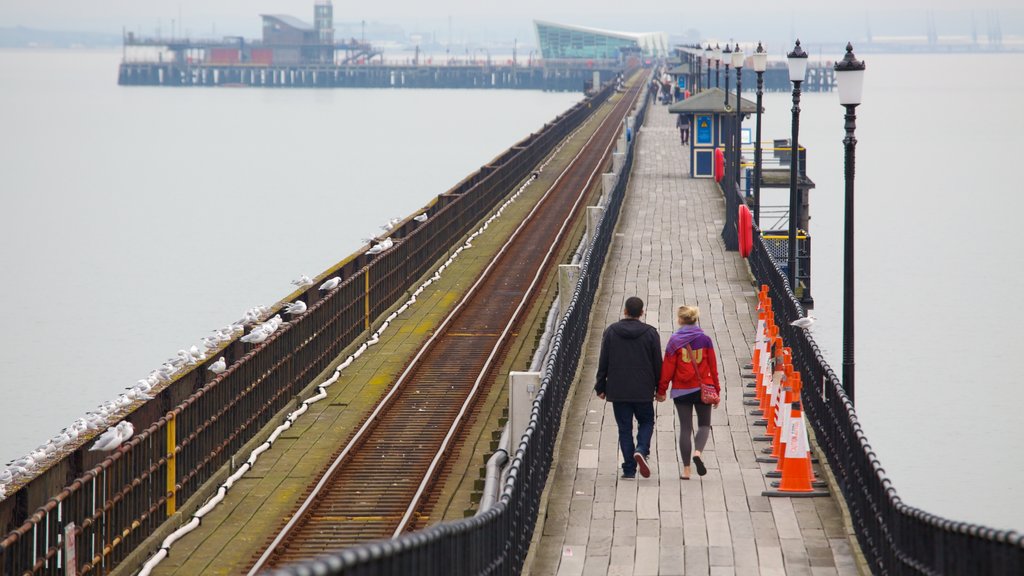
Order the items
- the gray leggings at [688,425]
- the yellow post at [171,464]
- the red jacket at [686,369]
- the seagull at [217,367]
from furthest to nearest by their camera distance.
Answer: the seagull at [217,367], the yellow post at [171,464], the gray leggings at [688,425], the red jacket at [686,369]

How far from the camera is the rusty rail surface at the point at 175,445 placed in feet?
43.4

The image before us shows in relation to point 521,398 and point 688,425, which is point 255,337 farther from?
point 688,425

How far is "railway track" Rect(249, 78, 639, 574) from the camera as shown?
16.4 meters

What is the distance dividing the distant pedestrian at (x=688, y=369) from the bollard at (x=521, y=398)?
216 cm

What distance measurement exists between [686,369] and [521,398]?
2543 mm

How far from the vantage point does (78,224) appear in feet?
286

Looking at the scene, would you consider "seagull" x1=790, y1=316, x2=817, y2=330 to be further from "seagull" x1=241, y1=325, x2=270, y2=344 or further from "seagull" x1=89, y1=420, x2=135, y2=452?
"seagull" x1=241, y1=325, x2=270, y2=344

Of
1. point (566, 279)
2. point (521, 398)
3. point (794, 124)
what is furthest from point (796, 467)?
point (794, 124)

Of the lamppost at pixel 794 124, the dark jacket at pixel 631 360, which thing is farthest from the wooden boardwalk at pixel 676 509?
the lamppost at pixel 794 124

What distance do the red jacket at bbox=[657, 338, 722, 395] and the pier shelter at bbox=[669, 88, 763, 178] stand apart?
28977 millimetres

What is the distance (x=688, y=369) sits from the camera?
40.7 ft

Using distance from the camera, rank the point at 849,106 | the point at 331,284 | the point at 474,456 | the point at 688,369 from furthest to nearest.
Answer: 1. the point at 331,284
2. the point at 474,456
3. the point at 849,106
4. the point at 688,369

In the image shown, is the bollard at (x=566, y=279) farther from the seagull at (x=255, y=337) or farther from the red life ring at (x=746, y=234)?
the seagull at (x=255, y=337)

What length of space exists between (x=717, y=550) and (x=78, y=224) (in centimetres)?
8125
